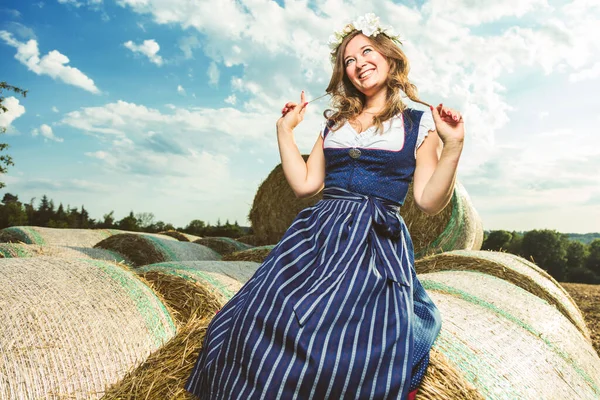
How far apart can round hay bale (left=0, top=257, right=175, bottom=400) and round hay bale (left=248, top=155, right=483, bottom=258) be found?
3299mm

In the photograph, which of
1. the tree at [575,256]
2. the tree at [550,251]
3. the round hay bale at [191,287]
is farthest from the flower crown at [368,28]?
the tree at [575,256]

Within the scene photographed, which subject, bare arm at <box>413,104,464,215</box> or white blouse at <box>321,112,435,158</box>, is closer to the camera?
bare arm at <box>413,104,464,215</box>

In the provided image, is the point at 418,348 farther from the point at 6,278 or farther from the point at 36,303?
the point at 6,278

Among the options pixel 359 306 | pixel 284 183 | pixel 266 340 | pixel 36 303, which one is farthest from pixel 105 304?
pixel 284 183

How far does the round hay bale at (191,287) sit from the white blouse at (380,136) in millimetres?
1340

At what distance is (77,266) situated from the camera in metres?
2.67

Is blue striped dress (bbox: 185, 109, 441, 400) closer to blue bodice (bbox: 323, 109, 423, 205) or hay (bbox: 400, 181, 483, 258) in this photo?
blue bodice (bbox: 323, 109, 423, 205)

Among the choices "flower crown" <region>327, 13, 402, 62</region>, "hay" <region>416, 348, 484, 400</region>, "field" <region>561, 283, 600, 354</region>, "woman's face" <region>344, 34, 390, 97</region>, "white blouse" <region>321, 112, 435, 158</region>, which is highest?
"flower crown" <region>327, 13, 402, 62</region>

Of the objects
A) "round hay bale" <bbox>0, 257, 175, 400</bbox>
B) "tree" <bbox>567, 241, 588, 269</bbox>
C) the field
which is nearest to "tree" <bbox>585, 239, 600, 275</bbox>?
"tree" <bbox>567, 241, 588, 269</bbox>

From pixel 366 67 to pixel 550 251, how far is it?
39.9ft

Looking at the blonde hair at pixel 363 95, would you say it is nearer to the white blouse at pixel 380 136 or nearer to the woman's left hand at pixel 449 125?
the white blouse at pixel 380 136

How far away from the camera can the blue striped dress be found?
4.85ft

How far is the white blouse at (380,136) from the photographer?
6.71ft

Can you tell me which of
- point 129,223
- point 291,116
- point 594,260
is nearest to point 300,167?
point 291,116
